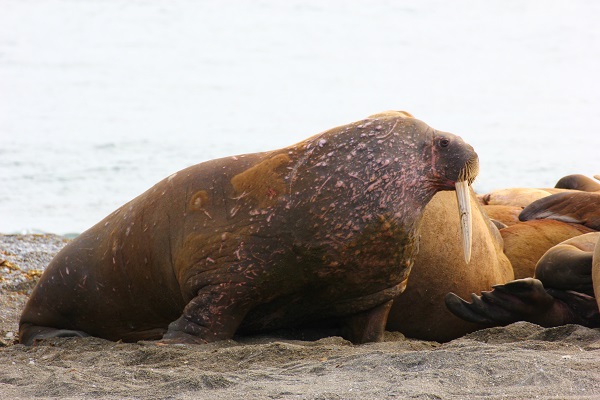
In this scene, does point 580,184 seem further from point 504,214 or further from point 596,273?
point 596,273

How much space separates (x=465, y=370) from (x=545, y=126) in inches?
553

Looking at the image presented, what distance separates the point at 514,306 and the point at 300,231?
3.73 feet

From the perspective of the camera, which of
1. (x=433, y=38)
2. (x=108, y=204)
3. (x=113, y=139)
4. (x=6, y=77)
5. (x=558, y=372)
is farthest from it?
(x=433, y=38)

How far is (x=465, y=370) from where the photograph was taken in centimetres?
302

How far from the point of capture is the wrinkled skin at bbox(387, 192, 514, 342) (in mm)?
4543

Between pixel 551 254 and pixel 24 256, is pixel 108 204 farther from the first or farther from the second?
pixel 551 254

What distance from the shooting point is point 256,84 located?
19516 mm

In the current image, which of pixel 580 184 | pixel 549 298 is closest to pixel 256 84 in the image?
pixel 580 184

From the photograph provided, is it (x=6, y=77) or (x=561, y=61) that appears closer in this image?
(x=6, y=77)

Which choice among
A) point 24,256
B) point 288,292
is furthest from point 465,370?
point 24,256

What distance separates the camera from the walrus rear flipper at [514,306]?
4.23 meters

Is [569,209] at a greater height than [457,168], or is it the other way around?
[457,168]

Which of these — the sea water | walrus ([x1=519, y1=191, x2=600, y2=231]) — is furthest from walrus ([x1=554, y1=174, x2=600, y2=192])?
the sea water

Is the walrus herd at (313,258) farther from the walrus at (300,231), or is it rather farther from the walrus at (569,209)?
the walrus at (569,209)
